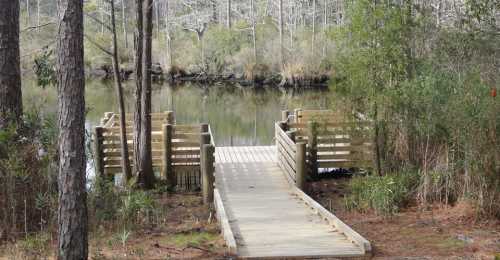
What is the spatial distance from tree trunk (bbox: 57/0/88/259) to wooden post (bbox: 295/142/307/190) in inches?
198

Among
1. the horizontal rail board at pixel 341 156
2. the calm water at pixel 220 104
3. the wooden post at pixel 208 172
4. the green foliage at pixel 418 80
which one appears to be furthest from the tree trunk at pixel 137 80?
the calm water at pixel 220 104

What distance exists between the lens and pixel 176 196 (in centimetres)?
1145

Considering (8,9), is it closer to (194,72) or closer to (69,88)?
(69,88)

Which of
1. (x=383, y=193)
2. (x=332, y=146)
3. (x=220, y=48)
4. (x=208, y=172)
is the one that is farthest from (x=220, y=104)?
(x=383, y=193)

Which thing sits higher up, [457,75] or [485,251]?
[457,75]

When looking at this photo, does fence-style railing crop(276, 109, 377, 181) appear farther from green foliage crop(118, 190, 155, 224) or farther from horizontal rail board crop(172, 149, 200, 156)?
green foliage crop(118, 190, 155, 224)

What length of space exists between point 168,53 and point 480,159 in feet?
109

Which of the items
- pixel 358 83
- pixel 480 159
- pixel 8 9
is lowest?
pixel 480 159

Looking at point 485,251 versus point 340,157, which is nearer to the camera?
point 485,251

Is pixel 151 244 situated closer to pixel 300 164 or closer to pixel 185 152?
pixel 300 164

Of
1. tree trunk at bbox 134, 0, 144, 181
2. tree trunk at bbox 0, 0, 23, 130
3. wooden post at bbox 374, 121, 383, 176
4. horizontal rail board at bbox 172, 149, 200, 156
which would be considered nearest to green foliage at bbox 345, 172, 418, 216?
wooden post at bbox 374, 121, 383, 176

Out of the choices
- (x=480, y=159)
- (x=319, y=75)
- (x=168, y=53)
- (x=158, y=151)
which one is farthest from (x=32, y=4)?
(x=480, y=159)

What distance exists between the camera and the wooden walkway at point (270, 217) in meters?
6.79

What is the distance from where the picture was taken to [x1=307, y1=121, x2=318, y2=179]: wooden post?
12172mm
